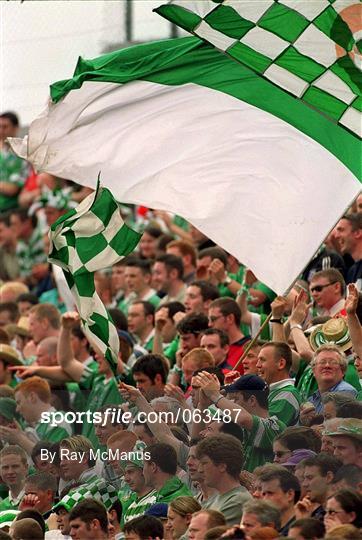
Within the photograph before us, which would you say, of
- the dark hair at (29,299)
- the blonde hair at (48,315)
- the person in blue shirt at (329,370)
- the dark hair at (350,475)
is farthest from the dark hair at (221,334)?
the dark hair at (29,299)

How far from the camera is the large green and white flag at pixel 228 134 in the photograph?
13547 mm

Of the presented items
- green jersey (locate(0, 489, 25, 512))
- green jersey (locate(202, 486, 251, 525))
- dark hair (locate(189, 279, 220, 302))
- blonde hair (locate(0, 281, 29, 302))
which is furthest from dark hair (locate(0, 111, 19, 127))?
green jersey (locate(202, 486, 251, 525))

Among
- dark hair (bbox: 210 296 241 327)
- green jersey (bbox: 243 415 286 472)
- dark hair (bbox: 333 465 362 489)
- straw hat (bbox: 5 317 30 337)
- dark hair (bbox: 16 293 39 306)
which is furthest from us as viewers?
dark hair (bbox: 16 293 39 306)

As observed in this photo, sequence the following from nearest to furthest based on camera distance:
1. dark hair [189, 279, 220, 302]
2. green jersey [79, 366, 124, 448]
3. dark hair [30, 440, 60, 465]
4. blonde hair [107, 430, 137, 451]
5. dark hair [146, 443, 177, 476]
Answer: dark hair [146, 443, 177, 476]
blonde hair [107, 430, 137, 451]
dark hair [30, 440, 60, 465]
green jersey [79, 366, 124, 448]
dark hair [189, 279, 220, 302]

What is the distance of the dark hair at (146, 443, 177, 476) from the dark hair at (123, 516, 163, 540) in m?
0.76

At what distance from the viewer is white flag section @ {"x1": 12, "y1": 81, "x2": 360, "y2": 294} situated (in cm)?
1385

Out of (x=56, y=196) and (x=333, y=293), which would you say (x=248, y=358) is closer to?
(x=333, y=293)

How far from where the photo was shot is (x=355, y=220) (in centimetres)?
1486

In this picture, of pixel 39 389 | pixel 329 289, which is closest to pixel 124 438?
pixel 39 389

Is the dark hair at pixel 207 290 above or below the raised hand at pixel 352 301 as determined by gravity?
below

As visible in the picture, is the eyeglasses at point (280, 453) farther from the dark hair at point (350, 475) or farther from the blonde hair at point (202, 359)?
the blonde hair at point (202, 359)

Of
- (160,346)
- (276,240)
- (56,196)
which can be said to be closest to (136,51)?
(276,240)

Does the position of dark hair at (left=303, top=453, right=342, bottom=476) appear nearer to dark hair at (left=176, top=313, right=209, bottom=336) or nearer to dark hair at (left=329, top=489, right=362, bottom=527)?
dark hair at (left=329, top=489, right=362, bottom=527)

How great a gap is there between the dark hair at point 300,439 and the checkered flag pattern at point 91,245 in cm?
222
